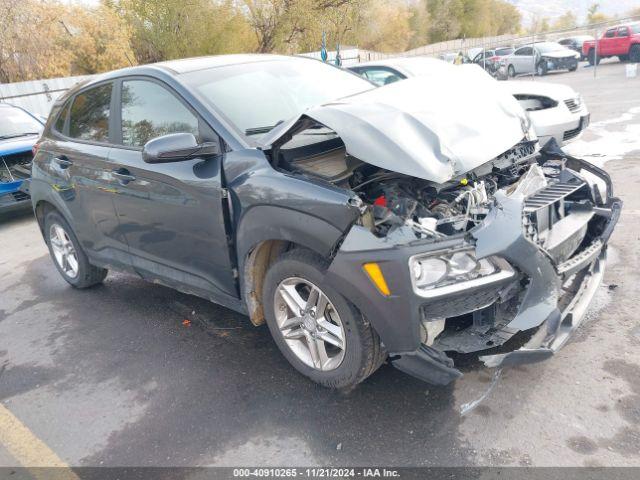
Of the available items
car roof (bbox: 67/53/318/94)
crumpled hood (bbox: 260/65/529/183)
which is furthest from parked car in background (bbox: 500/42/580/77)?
crumpled hood (bbox: 260/65/529/183)

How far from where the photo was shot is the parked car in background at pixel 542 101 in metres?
7.26

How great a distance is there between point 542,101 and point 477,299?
6.14 meters

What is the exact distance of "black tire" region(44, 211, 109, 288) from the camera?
16.0ft

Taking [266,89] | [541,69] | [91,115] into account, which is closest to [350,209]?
[266,89]

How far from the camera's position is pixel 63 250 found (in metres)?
5.16

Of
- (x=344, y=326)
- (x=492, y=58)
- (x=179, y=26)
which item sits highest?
(x=179, y=26)

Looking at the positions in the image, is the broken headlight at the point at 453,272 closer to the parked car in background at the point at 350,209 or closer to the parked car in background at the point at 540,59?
the parked car in background at the point at 350,209

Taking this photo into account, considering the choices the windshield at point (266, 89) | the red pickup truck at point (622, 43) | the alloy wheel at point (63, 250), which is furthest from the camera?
the red pickup truck at point (622, 43)

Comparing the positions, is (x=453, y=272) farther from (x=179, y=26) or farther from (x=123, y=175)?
(x=179, y=26)

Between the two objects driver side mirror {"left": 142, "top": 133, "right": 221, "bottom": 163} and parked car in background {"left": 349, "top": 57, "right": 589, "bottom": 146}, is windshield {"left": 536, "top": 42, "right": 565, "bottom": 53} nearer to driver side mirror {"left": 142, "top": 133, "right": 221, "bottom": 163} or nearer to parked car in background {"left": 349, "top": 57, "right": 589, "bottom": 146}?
parked car in background {"left": 349, "top": 57, "right": 589, "bottom": 146}

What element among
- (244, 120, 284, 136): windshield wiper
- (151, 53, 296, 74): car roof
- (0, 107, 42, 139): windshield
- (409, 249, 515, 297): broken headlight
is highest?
(151, 53, 296, 74): car roof

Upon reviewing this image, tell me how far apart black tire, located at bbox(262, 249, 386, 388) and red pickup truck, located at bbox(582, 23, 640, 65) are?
22378 mm

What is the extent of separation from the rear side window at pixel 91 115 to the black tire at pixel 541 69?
78.2 feet

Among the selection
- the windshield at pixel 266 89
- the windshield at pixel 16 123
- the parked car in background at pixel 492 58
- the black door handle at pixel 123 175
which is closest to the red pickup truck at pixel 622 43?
the parked car in background at pixel 492 58
